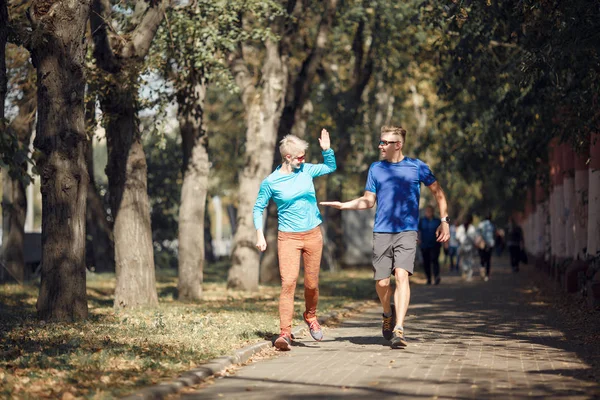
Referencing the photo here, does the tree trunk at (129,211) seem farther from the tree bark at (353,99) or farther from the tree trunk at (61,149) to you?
the tree bark at (353,99)

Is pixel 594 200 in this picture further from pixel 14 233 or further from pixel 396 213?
pixel 14 233

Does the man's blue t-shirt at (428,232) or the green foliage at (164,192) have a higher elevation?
the green foliage at (164,192)

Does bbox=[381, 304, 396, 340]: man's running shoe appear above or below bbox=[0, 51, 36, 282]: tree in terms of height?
below

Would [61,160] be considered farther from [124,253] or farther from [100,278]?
[100,278]

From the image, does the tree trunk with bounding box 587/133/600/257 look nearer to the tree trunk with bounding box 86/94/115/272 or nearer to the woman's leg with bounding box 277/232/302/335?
the woman's leg with bounding box 277/232/302/335

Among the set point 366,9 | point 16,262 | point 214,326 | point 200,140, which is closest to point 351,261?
point 366,9

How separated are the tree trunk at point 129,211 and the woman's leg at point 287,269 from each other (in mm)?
6444

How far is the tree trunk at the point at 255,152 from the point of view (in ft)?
77.9

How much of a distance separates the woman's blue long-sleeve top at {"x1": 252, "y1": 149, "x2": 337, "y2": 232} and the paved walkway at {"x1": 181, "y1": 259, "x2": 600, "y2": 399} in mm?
1345

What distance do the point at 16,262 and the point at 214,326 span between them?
15162mm

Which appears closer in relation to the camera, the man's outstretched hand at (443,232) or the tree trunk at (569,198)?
the man's outstretched hand at (443,232)

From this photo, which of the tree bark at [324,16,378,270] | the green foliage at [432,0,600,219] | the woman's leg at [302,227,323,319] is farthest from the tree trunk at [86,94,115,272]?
the woman's leg at [302,227,323,319]

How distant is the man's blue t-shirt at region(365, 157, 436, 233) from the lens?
36.8 ft

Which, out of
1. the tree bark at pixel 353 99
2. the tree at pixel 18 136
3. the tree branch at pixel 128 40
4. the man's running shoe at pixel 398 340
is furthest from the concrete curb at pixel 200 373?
the tree bark at pixel 353 99
